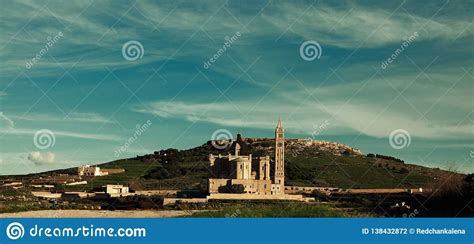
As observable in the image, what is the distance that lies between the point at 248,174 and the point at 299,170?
16.9 meters

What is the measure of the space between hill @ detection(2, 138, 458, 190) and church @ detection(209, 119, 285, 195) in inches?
97.2

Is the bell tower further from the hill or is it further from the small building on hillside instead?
the small building on hillside

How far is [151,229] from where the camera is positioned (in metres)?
16.2

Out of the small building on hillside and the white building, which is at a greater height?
the white building

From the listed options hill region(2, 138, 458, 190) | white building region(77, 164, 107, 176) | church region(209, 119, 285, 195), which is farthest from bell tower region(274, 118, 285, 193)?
white building region(77, 164, 107, 176)

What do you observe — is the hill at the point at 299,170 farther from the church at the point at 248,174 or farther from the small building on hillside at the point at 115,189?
the small building on hillside at the point at 115,189

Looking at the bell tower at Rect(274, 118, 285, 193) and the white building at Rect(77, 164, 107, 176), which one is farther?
the white building at Rect(77, 164, 107, 176)

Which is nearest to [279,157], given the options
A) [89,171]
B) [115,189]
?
[115,189]

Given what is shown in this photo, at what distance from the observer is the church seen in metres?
49.1

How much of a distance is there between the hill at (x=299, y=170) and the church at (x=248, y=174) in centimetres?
247

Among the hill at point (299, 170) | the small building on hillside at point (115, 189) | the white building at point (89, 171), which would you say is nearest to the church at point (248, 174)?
the hill at point (299, 170)

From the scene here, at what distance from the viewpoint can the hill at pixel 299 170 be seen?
61.7 meters

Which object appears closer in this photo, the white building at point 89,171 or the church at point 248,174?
the church at point 248,174

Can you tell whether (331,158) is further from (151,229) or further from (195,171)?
(151,229)
